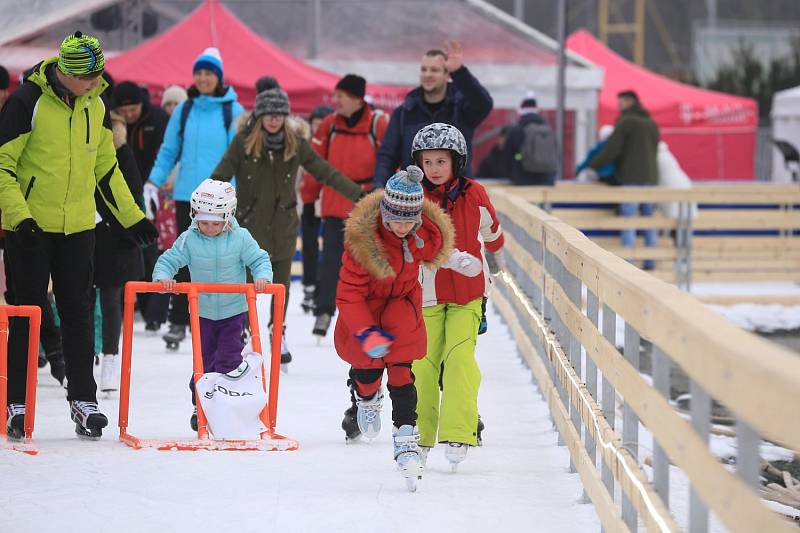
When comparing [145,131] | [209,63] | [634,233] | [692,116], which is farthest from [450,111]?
[692,116]

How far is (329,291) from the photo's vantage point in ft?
35.1

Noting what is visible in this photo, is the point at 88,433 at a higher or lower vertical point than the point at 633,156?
lower

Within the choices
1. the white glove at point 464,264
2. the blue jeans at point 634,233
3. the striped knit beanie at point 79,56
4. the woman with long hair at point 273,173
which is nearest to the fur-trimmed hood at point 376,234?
the white glove at point 464,264

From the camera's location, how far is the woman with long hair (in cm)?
910

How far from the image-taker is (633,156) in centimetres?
1767

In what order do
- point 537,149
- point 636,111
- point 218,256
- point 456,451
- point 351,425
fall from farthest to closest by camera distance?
point 636,111
point 537,149
point 218,256
point 351,425
point 456,451

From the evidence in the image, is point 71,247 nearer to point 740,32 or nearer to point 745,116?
point 745,116

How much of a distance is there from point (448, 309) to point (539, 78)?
12.6 m

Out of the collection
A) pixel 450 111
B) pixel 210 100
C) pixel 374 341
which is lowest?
pixel 374 341

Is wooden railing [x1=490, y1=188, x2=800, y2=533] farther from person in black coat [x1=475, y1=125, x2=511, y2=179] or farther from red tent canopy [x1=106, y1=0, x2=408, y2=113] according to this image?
person in black coat [x1=475, y1=125, x2=511, y2=179]

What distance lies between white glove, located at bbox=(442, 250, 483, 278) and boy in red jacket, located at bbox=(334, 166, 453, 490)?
0.21 metres

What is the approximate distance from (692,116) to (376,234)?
20757 millimetres

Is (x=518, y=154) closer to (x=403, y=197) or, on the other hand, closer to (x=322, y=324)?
(x=322, y=324)

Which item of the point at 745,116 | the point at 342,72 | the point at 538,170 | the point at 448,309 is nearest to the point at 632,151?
the point at 538,170
